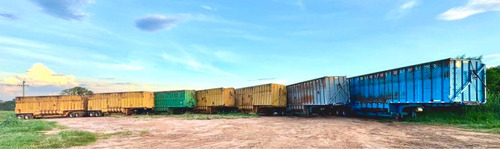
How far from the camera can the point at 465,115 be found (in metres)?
17.1

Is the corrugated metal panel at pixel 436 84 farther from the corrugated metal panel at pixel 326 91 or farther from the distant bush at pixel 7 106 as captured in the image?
the distant bush at pixel 7 106

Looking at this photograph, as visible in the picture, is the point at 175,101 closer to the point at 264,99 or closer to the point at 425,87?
the point at 264,99

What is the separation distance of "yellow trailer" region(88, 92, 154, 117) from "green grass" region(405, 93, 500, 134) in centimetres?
2823

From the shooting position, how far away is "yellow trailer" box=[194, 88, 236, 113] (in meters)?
35.1

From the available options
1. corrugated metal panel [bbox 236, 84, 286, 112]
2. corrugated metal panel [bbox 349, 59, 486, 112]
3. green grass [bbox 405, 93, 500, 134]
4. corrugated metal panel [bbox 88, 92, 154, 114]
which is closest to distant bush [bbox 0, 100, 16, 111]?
corrugated metal panel [bbox 88, 92, 154, 114]

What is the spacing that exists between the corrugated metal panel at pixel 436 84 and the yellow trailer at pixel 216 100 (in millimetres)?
18714

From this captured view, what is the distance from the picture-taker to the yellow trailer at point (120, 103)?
36.8 m

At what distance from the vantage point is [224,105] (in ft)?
115

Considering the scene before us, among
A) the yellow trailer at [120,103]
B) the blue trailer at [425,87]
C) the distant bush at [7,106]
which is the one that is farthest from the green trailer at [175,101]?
the distant bush at [7,106]

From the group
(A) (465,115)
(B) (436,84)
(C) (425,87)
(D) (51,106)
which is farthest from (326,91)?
(D) (51,106)

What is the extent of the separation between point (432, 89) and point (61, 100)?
1546 inches

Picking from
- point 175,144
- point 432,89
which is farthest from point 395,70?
point 175,144

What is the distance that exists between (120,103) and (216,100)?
1154 cm

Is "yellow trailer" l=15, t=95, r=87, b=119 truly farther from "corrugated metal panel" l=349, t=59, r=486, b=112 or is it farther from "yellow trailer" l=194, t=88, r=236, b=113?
"corrugated metal panel" l=349, t=59, r=486, b=112
